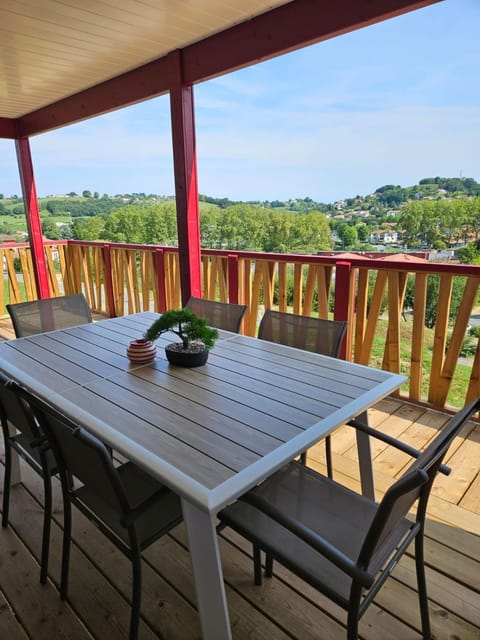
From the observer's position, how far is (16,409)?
4.97 ft

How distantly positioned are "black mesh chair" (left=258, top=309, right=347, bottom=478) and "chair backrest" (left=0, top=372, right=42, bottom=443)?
116 cm

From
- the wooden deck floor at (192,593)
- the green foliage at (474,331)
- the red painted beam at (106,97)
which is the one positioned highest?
the red painted beam at (106,97)

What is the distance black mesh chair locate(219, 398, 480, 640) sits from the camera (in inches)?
36.9

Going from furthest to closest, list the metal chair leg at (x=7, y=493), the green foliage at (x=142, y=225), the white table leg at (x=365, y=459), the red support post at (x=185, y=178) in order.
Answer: the green foliage at (x=142, y=225)
the red support post at (x=185, y=178)
the metal chair leg at (x=7, y=493)
the white table leg at (x=365, y=459)

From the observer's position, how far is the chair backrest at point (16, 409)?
4.57 feet

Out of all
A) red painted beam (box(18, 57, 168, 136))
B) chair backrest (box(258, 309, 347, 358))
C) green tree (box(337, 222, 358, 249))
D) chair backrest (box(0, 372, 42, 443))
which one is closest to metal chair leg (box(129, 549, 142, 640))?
chair backrest (box(0, 372, 42, 443))

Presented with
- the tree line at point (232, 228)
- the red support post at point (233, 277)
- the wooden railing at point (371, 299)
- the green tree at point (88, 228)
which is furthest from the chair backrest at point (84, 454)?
the green tree at point (88, 228)

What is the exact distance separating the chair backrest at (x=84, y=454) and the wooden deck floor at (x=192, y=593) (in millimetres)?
539

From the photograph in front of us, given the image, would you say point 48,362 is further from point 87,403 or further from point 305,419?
point 305,419

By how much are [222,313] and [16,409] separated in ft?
4.29

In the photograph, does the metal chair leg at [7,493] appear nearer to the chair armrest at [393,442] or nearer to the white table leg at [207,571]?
the white table leg at [207,571]

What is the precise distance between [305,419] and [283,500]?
1.04ft

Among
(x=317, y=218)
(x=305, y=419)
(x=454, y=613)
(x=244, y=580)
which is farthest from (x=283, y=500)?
(x=317, y=218)

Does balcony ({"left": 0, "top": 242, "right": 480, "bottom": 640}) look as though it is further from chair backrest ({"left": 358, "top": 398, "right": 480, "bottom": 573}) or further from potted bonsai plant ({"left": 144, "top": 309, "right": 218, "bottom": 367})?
potted bonsai plant ({"left": 144, "top": 309, "right": 218, "bottom": 367})
